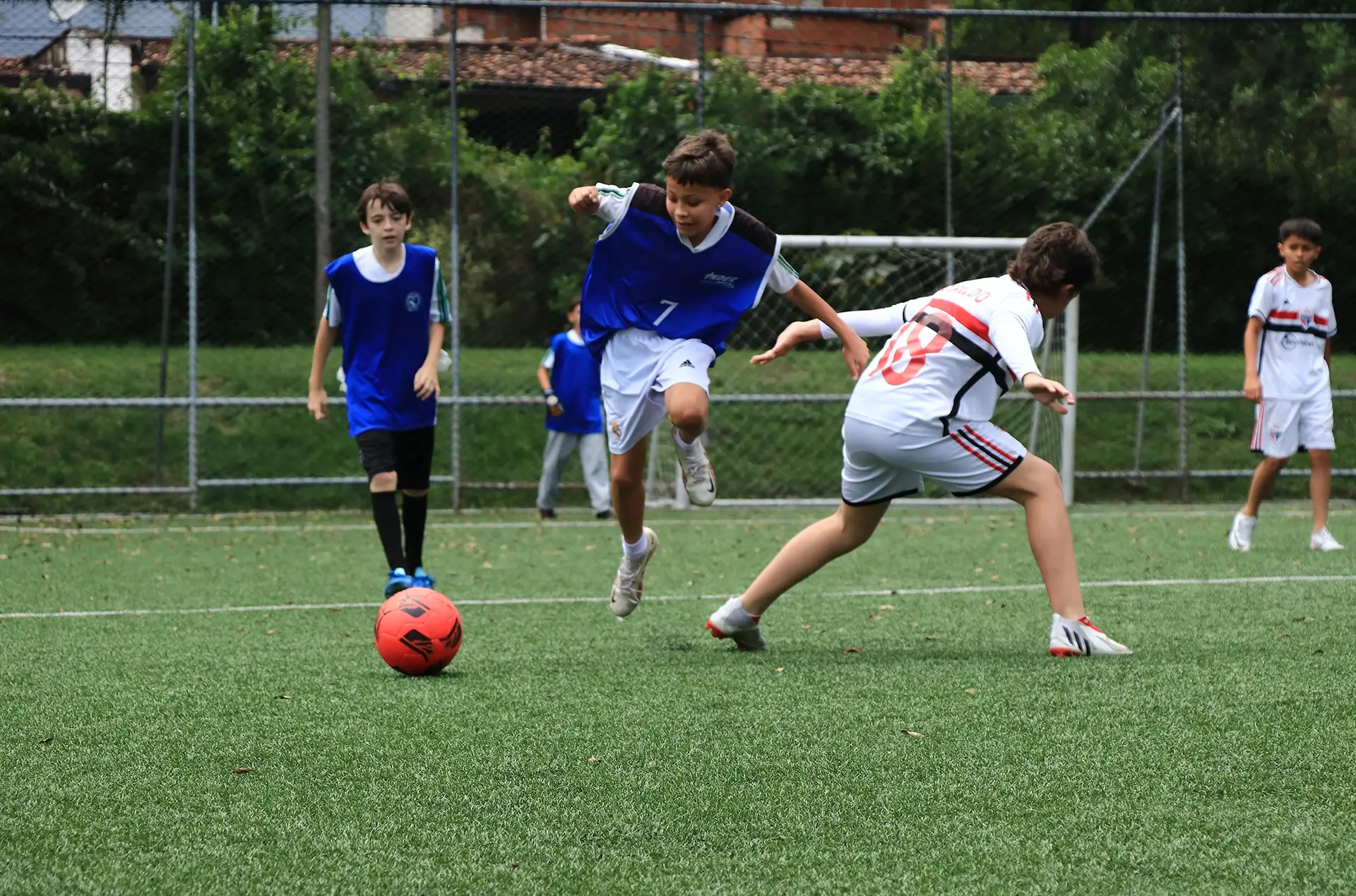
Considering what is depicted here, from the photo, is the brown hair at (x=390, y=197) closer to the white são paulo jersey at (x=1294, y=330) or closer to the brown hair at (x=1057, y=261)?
the brown hair at (x=1057, y=261)

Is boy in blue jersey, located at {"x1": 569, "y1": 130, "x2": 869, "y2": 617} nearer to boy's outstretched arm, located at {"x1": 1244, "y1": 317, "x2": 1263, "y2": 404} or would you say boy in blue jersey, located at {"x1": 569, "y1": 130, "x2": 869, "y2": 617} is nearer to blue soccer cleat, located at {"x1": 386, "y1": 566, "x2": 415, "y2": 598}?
blue soccer cleat, located at {"x1": 386, "y1": 566, "x2": 415, "y2": 598}

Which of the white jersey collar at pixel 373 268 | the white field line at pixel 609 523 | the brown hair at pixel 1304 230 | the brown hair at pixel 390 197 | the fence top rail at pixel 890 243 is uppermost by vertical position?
the fence top rail at pixel 890 243

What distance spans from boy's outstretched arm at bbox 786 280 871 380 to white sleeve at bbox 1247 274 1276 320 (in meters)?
4.42

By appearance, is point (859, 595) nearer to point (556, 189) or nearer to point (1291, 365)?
point (1291, 365)

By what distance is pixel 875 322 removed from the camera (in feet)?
17.1

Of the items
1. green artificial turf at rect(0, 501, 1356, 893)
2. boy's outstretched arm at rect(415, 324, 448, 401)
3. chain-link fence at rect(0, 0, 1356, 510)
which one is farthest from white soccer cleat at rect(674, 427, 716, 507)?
chain-link fence at rect(0, 0, 1356, 510)

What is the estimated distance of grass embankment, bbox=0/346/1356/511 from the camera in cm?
1227

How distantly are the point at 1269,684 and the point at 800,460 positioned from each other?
29.7ft

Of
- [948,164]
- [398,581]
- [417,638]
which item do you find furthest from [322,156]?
[417,638]

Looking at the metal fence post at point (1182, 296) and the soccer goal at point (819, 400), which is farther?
the metal fence post at point (1182, 296)

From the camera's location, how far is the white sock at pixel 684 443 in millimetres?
5730

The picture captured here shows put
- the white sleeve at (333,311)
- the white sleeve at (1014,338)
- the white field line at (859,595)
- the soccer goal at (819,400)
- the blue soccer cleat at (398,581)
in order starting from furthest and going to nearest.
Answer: the soccer goal at (819,400)
the white sleeve at (333,311)
the blue soccer cleat at (398,581)
the white field line at (859,595)
the white sleeve at (1014,338)

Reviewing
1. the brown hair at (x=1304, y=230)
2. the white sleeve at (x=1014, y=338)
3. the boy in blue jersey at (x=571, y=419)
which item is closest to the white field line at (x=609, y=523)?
the boy in blue jersey at (x=571, y=419)

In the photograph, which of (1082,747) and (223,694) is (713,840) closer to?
(1082,747)
